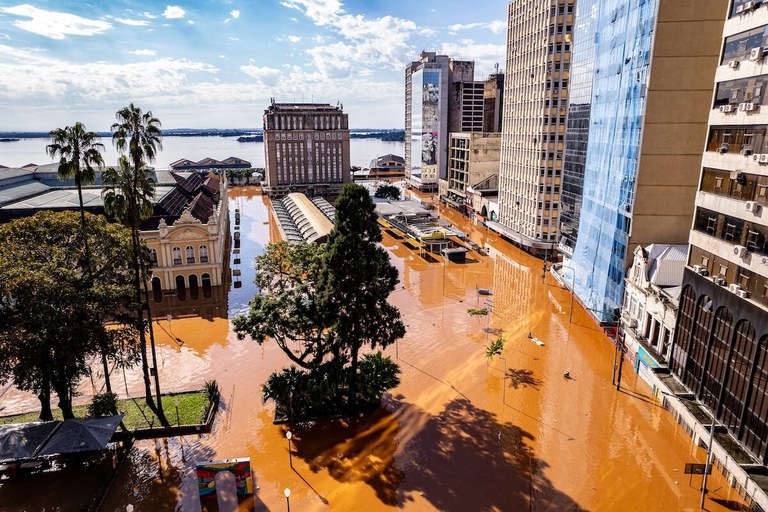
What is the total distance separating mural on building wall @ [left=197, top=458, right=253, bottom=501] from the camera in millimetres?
25984

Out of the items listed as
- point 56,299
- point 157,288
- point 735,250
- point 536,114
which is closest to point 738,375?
point 735,250

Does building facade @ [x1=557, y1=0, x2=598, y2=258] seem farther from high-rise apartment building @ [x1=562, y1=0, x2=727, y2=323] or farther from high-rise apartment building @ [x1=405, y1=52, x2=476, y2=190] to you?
high-rise apartment building @ [x1=405, y1=52, x2=476, y2=190]

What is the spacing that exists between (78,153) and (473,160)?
92.1m

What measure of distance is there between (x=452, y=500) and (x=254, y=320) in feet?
56.6

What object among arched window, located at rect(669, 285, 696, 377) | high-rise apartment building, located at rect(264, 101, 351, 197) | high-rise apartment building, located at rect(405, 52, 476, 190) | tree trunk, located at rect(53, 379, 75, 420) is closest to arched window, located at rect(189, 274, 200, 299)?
tree trunk, located at rect(53, 379, 75, 420)

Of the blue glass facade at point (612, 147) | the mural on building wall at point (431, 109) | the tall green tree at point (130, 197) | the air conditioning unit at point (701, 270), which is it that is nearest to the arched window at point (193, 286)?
the tall green tree at point (130, 197)

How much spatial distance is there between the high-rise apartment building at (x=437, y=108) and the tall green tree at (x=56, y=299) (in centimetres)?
11791

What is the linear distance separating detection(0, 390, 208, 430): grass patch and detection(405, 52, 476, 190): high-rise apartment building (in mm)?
116287

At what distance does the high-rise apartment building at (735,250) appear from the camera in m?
26.3

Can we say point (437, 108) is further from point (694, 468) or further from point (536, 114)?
point (694, 468)

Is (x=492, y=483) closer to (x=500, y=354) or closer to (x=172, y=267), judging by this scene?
(x=500, y=354)

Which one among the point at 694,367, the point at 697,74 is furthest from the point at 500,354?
the point at 697,74

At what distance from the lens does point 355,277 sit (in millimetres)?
31688

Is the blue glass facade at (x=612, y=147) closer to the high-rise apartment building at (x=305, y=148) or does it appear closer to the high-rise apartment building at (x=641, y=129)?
the high-rise apartment building at (x=641, y=129)
